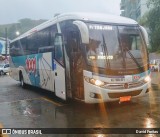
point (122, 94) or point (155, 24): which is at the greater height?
point (155, 24)

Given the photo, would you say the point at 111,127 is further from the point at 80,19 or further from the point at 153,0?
the point at 153,0

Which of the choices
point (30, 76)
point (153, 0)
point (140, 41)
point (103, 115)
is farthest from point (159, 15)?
point (103, 115)

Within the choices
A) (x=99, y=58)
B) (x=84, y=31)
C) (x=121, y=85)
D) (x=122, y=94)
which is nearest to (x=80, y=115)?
(x=122, y=94)

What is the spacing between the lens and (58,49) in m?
11.1

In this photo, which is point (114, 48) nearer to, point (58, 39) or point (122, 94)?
point (122, 94)

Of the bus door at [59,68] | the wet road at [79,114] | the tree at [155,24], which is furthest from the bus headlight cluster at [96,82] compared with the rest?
the tree at [155,24]

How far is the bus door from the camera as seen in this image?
10.5 m

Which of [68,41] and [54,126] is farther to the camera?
[68,41]

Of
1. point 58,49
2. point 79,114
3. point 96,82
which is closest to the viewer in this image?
point 96,82

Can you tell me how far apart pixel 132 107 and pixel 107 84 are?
1.76 metres

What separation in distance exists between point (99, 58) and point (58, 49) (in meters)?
2.34

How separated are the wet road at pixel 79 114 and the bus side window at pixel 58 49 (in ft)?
6.10

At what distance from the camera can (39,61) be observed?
14.0 meters

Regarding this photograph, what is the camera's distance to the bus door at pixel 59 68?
10543 mm
